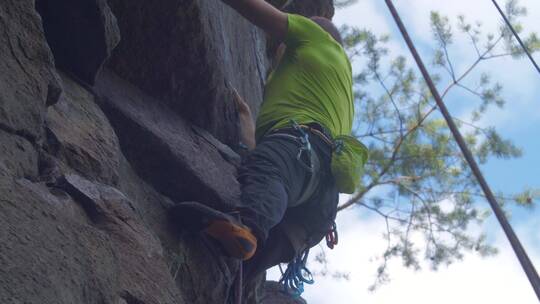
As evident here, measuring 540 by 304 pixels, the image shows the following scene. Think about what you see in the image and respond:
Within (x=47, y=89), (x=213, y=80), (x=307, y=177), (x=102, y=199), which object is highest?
(x=213, y=80)

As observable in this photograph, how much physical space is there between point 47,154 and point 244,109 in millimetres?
1873

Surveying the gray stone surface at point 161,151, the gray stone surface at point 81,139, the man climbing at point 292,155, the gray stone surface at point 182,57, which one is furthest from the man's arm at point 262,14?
the gray stone surface at point 81,139

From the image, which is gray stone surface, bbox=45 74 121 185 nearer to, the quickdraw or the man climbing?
the man climbing

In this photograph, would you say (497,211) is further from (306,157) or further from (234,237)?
(306,157)

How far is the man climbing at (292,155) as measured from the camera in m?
3.38

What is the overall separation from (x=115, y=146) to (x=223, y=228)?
52 centimetres

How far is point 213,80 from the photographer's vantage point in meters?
4.11

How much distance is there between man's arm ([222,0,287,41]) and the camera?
12.9ft

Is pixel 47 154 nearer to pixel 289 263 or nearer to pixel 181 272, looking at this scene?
pixel 181 272

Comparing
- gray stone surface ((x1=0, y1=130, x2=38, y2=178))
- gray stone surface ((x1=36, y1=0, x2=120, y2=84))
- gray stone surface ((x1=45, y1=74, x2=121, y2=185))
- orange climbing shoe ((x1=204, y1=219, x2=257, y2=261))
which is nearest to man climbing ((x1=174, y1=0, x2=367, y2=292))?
orange climbing shoe ((x1=204, y1=219, x2=257, y2=261))

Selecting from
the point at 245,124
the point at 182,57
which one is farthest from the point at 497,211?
the point at 245,124

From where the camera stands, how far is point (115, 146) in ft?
10.3

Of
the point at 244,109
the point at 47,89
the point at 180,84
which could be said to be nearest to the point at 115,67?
the point at 180,84

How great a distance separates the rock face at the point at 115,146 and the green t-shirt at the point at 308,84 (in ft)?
0.95
